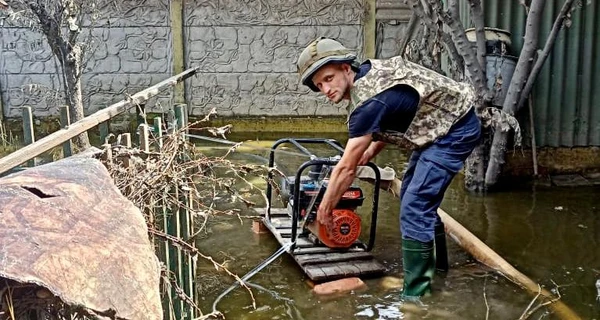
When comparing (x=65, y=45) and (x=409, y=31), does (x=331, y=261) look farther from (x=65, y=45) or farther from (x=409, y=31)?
(x=409, y=31)

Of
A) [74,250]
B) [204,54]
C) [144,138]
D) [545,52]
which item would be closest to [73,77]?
[204,54]

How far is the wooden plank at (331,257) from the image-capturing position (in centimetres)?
400

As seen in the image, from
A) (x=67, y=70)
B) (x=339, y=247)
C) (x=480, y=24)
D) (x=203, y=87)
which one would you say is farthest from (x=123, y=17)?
(x=339, y=247)

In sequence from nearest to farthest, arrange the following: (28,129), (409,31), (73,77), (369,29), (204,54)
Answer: (28,129), (73,77), (409,31), (369,29), (204,54)

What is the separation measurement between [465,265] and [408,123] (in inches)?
46.0

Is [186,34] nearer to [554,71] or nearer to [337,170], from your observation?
[554,71]

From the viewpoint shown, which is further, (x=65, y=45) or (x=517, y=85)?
(x=65, y=45)

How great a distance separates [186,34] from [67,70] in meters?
3.48

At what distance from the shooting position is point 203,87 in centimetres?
986

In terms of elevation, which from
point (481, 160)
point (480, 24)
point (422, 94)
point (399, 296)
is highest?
point (480, 24)

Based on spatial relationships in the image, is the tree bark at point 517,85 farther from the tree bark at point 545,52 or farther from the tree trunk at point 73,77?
the tree trunk at point 73,77

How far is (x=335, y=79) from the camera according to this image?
3.48m

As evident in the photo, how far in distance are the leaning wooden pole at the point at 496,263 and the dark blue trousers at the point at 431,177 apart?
627mm

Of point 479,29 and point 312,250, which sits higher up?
point 479,29
